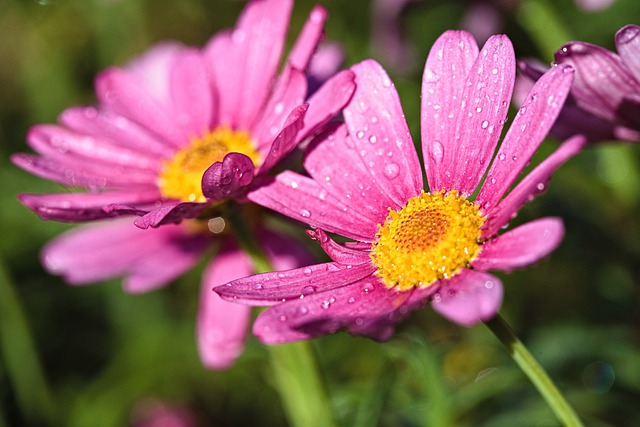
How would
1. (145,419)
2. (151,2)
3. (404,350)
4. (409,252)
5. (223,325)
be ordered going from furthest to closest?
(151,2), (145,419), (223,325), (404,350), (409,252)

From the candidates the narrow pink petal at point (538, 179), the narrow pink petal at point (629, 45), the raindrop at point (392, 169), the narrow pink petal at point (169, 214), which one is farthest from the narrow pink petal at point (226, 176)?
the narrow pink petal at point (629, 45)

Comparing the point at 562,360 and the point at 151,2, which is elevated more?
the point at 151,2

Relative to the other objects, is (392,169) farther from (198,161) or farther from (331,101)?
(198,161)

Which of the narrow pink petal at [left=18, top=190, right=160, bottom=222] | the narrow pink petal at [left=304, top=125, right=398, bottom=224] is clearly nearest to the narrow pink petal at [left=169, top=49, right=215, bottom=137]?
the narrow pink petal at [left=18, top=190, right=160, bottom=222]

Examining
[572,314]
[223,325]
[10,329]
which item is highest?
[10,329]

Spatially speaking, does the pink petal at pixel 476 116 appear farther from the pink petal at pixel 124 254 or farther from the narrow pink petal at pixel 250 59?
the pink petal at pixel 124 254

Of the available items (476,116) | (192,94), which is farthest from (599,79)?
(192,94)

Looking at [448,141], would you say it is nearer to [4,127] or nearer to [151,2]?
[4,127]

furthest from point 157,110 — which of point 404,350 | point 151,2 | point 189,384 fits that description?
point 151,2
